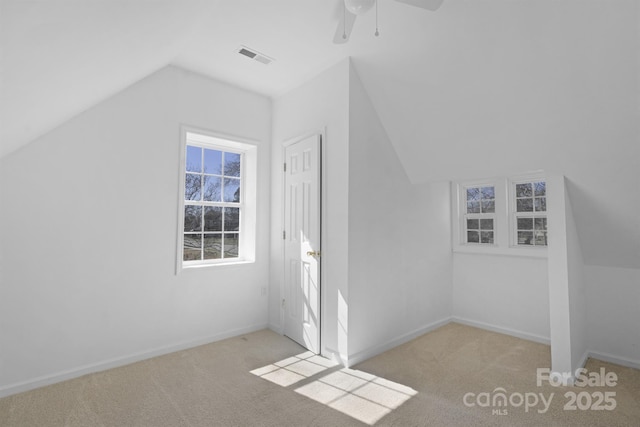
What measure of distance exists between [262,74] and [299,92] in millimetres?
454

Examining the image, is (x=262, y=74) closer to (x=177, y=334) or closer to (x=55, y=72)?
(x=55, y=72)

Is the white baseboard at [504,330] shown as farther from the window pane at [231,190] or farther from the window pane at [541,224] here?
the window pane at [231,190]

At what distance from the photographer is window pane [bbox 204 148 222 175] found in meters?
3.79

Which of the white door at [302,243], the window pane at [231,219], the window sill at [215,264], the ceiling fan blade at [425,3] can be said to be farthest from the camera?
the window pane at [231,219]

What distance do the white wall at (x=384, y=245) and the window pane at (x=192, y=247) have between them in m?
1.85

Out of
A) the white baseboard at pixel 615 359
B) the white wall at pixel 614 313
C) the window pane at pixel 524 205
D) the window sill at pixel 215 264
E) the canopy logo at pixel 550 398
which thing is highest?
the window pane at pixel 524 205

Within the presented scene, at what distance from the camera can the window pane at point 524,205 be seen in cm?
381

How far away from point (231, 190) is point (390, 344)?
260cm

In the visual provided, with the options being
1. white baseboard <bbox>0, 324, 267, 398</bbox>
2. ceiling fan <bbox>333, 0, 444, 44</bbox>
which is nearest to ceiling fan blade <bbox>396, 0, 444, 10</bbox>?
ceiling fan <bbox>333, 0, 444, 44</bbox>

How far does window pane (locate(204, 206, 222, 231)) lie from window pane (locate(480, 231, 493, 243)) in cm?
342

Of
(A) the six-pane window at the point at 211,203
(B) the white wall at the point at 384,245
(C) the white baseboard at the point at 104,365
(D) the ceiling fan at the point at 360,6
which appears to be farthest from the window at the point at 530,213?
(C) the white baseboard at the point at 104,365

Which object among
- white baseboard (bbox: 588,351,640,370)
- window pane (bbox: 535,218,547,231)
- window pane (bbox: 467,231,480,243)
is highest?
window pane (bbox: 535,218,547,231)

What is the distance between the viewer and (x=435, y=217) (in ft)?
13.2

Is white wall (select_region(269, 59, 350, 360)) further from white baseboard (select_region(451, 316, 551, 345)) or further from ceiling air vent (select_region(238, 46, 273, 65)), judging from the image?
white baseboard (select_region(451, 316, 551, 345))
